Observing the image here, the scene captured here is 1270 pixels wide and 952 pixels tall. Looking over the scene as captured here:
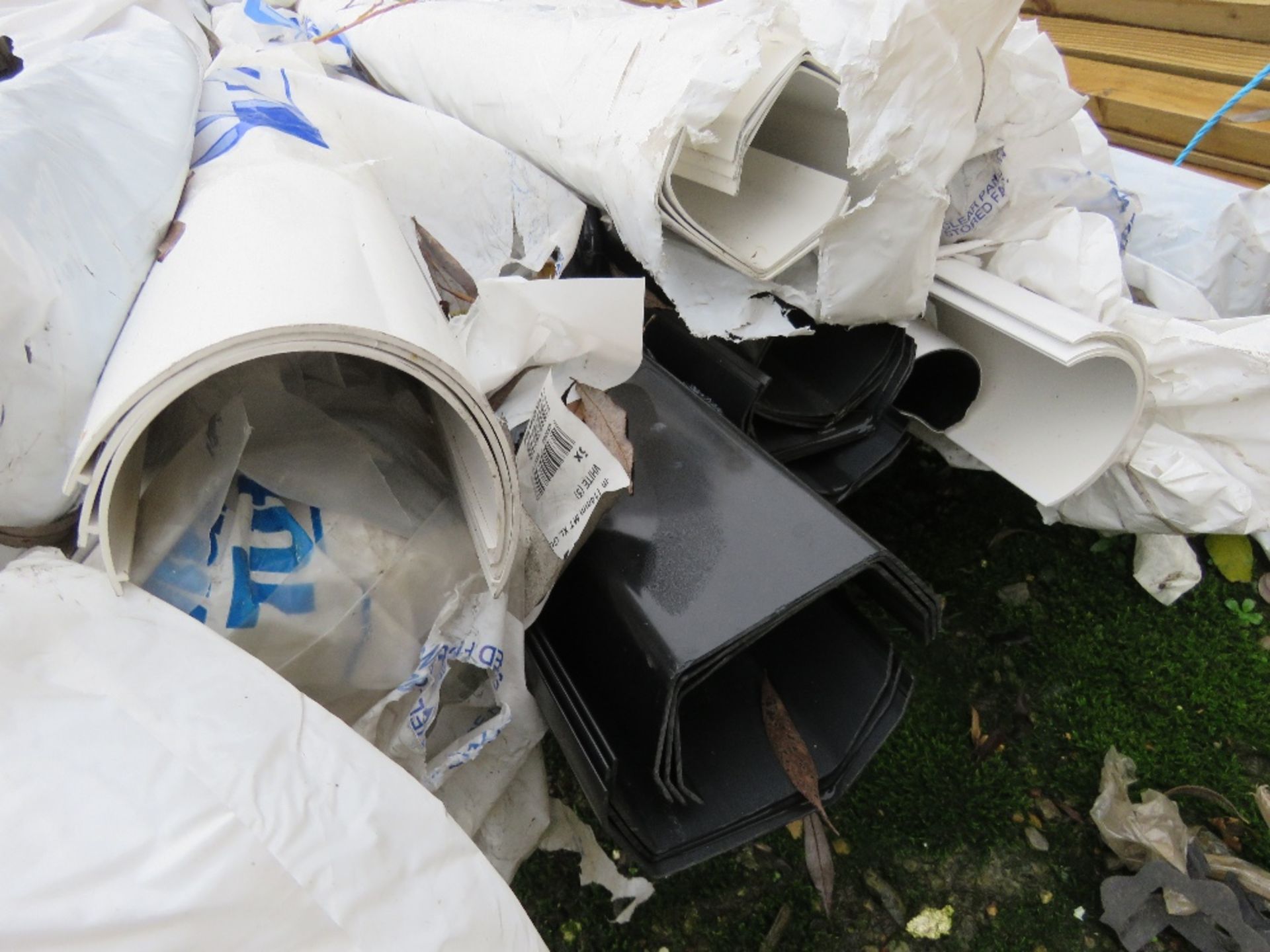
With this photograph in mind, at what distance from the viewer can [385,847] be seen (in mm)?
569

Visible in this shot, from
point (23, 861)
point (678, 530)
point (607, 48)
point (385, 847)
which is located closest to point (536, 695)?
point (678, 530)

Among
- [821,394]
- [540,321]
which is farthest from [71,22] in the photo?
[821,394]

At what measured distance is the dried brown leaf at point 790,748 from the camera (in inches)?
33.8

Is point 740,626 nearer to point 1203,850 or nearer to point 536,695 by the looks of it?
point 536,695

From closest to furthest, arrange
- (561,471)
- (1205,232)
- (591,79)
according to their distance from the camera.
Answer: (561,471), (591,79), (1205,232)

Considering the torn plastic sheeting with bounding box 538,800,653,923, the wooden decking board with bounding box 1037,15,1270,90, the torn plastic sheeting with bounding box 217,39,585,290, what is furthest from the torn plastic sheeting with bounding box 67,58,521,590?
the wooden decking board with bounding box 1037,15,1270,90

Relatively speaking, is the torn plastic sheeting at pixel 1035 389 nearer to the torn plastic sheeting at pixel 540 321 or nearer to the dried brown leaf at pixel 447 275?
the torn plastic sheeting at pixel 540 321

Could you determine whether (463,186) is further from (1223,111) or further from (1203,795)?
(1223,111)

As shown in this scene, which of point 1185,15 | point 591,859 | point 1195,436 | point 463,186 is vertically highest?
point 1185,15

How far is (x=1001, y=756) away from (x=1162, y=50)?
1594 mm

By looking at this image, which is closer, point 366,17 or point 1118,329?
point 1118,329

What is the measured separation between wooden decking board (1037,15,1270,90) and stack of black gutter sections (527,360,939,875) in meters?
1.48

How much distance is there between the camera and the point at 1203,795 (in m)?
1.11

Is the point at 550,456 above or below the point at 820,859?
above
